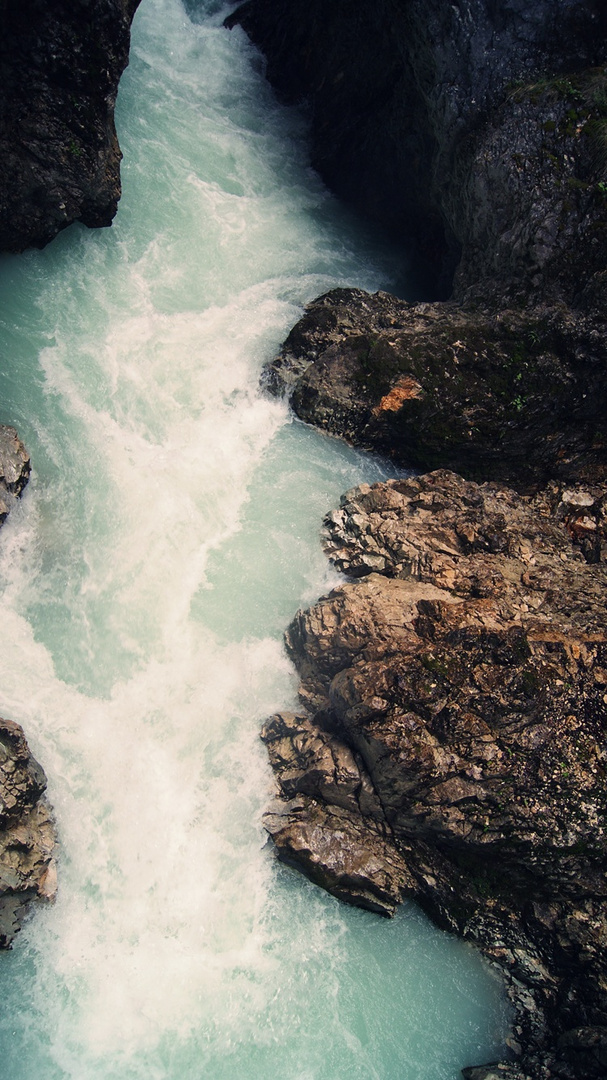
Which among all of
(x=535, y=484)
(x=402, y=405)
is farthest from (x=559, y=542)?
(x=402, y=405)

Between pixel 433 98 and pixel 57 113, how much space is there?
7.86m

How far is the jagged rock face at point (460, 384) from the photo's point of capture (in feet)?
46.1

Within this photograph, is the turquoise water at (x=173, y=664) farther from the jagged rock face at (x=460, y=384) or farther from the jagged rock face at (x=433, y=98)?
the jagged rock face at (x=433, y=98)

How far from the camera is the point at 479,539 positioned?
13570 millimetres

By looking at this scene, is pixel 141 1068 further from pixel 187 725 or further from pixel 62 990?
pixel 187 725

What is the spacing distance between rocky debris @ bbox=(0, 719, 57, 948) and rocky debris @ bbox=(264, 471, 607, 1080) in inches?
156

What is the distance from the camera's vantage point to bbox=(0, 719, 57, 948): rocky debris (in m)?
11.2

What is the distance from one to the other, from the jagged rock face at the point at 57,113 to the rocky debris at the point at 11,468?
4.46 meters

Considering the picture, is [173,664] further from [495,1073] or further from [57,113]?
[57,113]

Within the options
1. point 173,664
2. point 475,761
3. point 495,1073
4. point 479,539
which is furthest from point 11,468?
point 495,1073

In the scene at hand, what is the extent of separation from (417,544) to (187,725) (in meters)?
5.52

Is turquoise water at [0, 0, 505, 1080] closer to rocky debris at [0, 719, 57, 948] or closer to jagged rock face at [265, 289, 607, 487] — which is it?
rocky debris at [0, 719, 57, 948]

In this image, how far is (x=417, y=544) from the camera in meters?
13.4

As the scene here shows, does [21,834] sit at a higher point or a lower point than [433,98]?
lower
